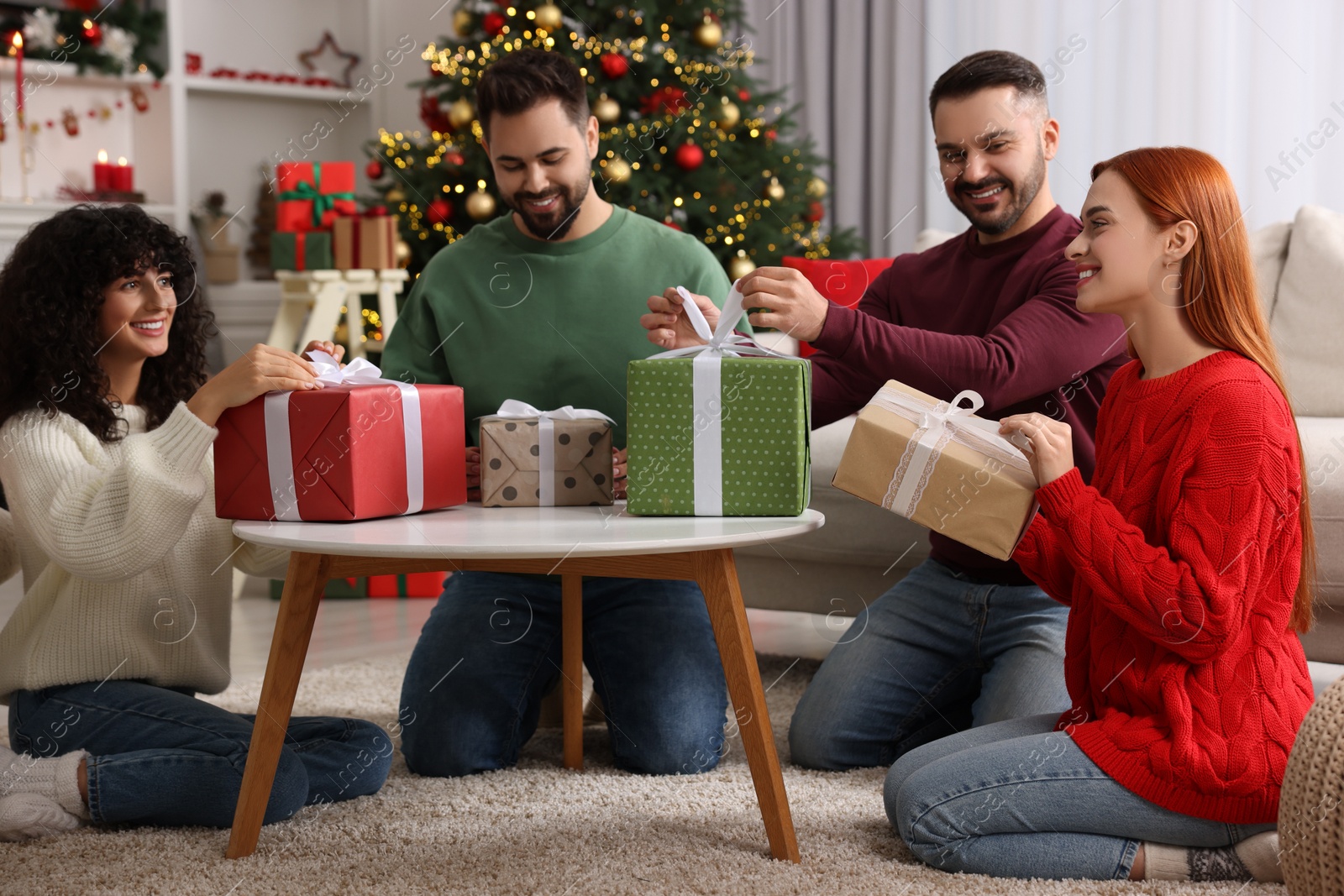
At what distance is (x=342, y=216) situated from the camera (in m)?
3.68

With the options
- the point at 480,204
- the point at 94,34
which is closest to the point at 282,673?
the point at 480,204

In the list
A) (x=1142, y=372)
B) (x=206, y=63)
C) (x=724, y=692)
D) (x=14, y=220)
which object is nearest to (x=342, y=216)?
(x=14, y=220)

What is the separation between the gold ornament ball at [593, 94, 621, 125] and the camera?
3.44 m

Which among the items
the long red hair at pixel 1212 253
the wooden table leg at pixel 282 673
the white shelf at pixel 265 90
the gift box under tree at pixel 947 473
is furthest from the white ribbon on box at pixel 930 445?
the white shelf at pixel 265 90

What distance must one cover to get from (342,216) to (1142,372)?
2778 millimetres

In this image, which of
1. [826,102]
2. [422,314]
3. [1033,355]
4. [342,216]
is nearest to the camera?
[1033,355]

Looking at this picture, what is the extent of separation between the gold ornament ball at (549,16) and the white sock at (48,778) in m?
2.51

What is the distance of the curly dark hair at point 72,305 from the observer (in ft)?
5.13

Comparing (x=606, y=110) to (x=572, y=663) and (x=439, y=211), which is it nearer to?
(x=439, y=211)

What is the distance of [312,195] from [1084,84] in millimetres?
2309

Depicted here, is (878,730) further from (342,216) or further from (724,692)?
(342,216)

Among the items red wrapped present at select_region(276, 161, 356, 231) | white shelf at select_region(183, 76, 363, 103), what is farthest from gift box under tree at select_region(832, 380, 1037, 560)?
white shelf at select_region(183, 76, 363, 103)

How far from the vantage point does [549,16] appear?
11.4 feet

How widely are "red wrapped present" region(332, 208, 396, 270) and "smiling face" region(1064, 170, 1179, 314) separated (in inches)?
101
